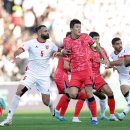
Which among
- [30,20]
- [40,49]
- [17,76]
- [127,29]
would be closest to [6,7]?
[30,20]

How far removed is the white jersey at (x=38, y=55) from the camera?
12633mm

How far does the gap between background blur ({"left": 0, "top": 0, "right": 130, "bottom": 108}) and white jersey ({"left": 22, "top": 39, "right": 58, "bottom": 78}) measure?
10267 millimetres

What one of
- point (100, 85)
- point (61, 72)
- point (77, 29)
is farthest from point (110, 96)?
point (77, 29)

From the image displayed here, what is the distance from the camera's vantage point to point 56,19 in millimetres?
24562

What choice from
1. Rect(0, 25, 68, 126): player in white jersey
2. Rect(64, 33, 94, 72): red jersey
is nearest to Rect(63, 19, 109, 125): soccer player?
Rect(64, 33, 94, 72): red jersey

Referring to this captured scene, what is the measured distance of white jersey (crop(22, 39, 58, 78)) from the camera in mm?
12633

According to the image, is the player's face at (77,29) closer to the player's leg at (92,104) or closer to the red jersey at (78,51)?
the red jersey at (78,51)

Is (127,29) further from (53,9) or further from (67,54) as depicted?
(67,54)

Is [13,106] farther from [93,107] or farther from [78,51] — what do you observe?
[78,51]

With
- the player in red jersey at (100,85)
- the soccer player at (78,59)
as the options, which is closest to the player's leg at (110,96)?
the player in red jersey at (100,85)

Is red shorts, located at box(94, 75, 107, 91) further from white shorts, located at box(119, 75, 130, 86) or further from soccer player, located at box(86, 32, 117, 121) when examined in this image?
white shorts, located at box(119, 75, 130, 86)

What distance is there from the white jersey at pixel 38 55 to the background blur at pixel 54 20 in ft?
33.7

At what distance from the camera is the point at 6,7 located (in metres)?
24.3

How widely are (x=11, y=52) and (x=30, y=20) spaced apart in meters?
1.66
